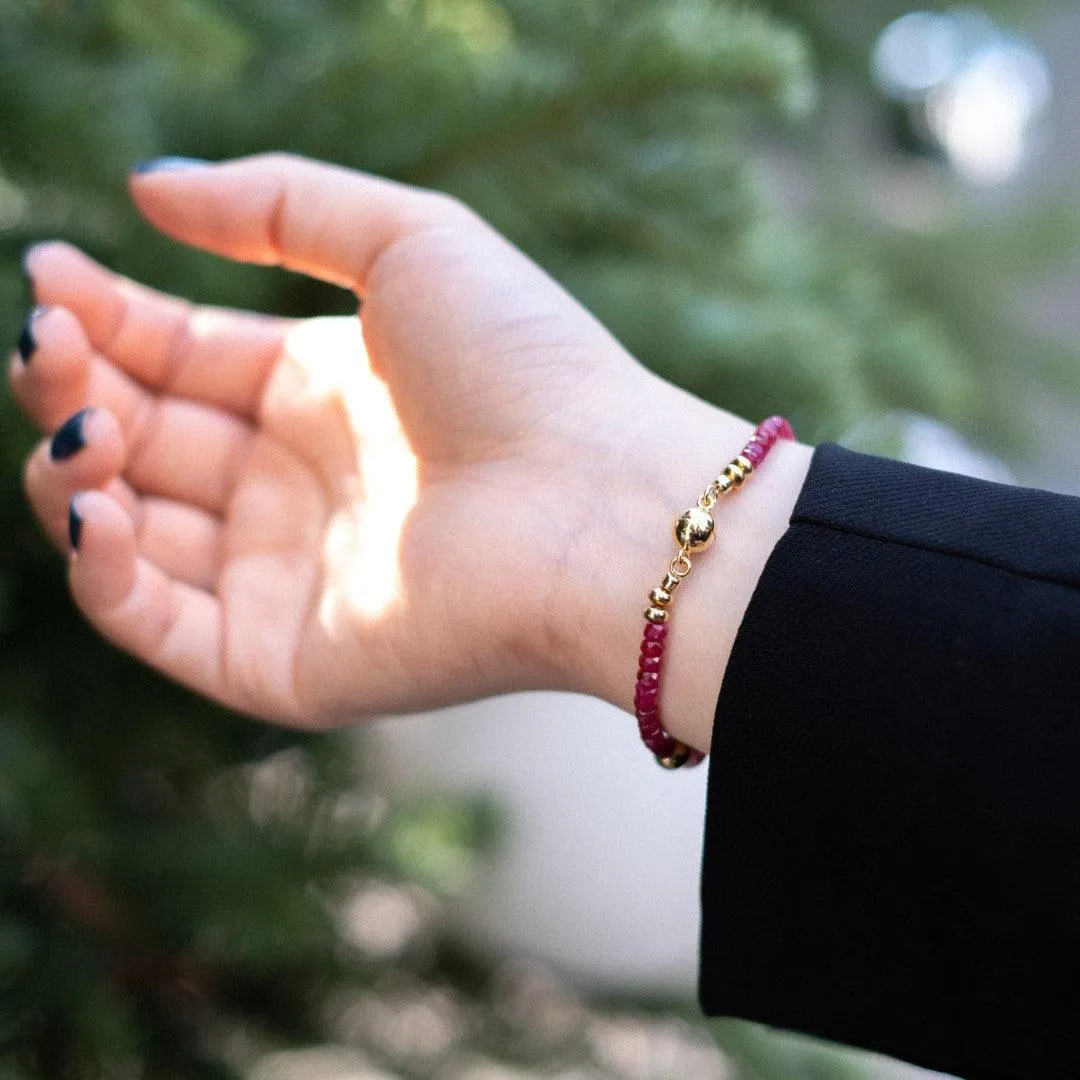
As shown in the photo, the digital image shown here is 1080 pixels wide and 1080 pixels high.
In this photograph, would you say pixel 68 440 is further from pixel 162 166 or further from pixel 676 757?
pixel 676 757

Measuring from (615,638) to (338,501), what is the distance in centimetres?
22

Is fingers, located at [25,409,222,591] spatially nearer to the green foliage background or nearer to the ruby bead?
the green foliage background

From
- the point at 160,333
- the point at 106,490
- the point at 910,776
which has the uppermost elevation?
the point at 160,333

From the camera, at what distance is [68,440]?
57 cm

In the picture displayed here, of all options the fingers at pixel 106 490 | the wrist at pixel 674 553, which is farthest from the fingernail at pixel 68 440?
the wrist at pixel 674 553

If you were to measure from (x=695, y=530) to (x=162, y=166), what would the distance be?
0.35 meters

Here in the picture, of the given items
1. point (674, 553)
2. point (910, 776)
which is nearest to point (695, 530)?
point (674, 553)

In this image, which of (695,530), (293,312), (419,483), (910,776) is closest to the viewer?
(910,776)

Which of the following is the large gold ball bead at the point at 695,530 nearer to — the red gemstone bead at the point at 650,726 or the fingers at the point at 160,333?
the red gemstone bead at the point at 650,726

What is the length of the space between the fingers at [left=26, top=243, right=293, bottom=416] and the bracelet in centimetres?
31

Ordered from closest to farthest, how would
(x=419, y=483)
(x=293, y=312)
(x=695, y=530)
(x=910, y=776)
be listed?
1. (x=910, y=776)
2. (x=695, y=530)
3. (x=419, y=483)
4. (x=293, y=312)

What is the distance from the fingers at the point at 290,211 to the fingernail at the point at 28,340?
0.08 meters

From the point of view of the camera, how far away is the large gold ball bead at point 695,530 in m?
0.53

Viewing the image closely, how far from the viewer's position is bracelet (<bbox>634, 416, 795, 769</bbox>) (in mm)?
528
